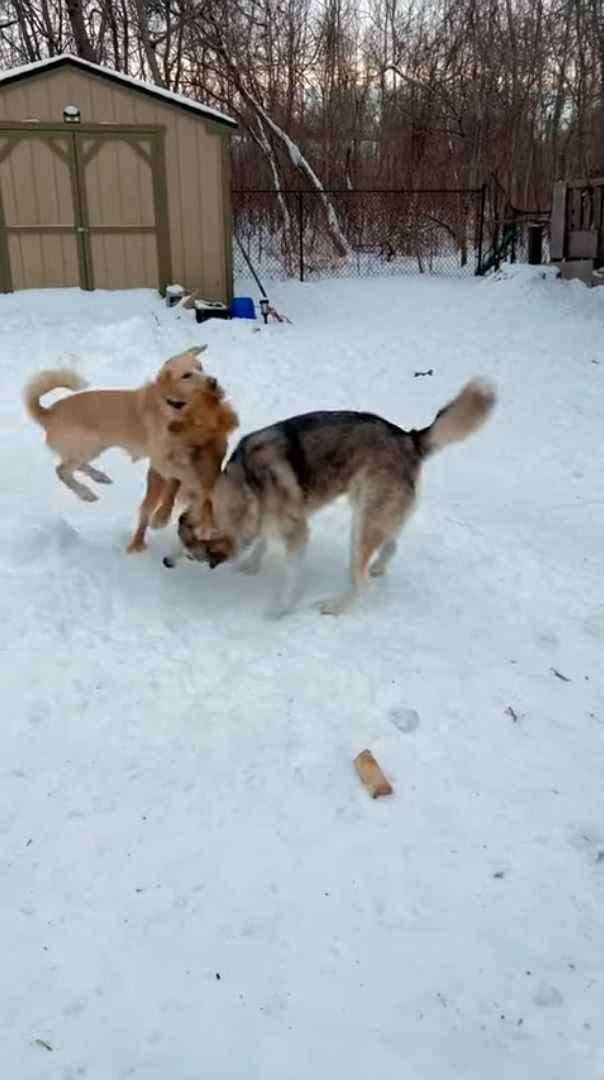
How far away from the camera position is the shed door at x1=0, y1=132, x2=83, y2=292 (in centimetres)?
1212

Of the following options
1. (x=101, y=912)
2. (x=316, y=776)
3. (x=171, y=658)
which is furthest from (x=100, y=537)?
(x=101, y=912)

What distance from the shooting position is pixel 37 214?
12.4 metres

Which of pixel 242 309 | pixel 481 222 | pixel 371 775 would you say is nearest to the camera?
pixel 371 775

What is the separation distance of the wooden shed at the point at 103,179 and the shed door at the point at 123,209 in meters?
0.02

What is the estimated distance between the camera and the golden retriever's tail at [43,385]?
4746 millimetres

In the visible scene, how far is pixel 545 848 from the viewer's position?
259cm

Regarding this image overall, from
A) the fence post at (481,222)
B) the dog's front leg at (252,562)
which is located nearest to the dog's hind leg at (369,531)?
the dog's front leg at (252,562)

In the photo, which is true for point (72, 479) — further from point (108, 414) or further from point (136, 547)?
point (136, 547)

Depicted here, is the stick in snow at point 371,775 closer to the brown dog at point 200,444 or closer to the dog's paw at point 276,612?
the dog's paw at point 276,612

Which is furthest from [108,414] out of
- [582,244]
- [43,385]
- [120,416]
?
[582,244]

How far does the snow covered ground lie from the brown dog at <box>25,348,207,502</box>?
0.44 m

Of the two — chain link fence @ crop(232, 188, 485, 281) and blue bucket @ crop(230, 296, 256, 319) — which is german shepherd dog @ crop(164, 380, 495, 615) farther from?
chain link fence @ crop(232, 188, 485, 281)

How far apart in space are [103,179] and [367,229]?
7618 millimetres

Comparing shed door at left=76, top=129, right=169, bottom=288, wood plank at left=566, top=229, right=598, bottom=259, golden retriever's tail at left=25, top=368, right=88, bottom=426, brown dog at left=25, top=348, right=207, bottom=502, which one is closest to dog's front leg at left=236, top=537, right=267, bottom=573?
brown dog at left=25, top=348, right=207, bottom=502
